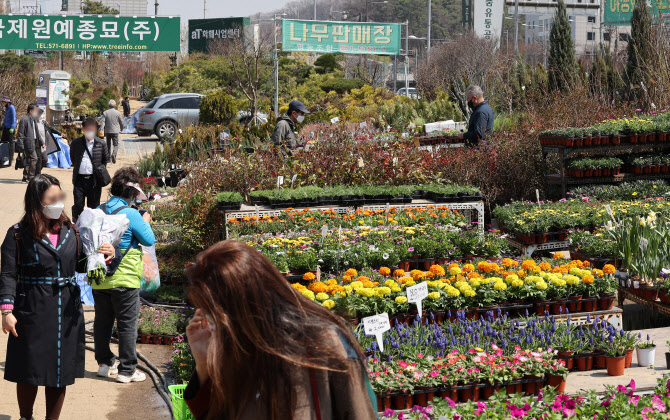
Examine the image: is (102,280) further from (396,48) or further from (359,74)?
(359,74)

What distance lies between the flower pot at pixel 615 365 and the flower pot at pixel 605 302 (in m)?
1.12

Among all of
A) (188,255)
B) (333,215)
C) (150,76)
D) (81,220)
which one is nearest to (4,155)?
(188,255)

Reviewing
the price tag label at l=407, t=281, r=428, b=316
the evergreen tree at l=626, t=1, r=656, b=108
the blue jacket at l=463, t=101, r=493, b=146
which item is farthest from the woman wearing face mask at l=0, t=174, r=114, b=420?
the evergreen tree at l=626, t=1, r=656, b=108

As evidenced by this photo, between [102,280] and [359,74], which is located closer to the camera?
[102,280]

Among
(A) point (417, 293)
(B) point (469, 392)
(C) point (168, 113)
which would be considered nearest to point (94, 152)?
(A) point (417, 293)

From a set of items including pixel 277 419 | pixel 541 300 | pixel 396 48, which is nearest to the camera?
pixel 277 419

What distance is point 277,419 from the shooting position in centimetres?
181

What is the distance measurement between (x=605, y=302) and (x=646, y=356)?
99 centimetres

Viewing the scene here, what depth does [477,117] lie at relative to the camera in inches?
410

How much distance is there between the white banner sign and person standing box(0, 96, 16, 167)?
2230 cm

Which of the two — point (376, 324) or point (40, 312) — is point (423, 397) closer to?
point (376, 324)

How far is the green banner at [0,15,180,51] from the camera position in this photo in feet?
95.5

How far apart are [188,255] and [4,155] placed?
1026cm

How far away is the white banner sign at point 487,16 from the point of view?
34250 millimetres
